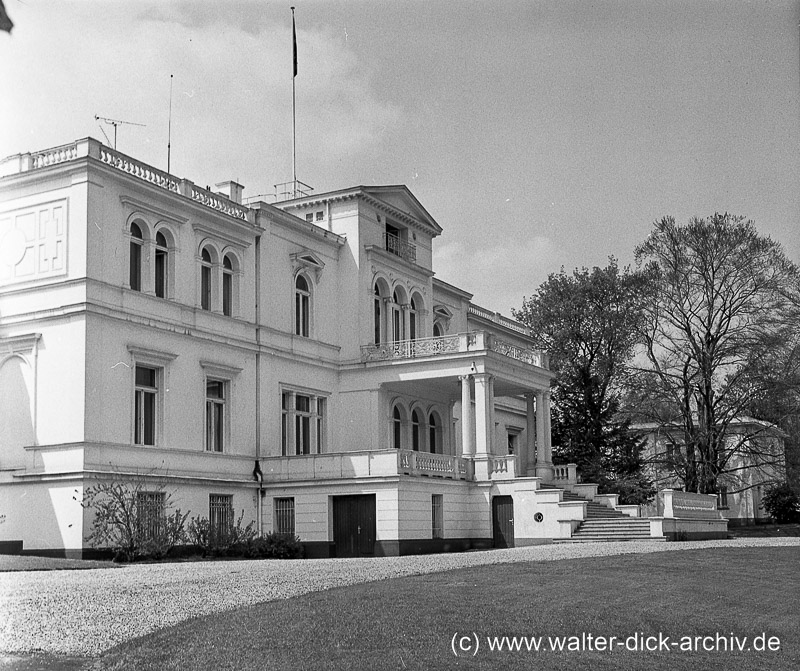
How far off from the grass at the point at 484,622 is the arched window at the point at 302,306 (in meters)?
19.6

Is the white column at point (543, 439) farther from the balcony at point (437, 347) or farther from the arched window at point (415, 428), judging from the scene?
the arched window at point (415, 428)

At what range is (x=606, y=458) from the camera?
5341 centimetres

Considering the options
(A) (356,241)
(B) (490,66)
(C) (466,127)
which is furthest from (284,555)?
(B) (490,66)

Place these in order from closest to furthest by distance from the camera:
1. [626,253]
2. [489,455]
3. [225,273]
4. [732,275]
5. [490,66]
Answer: [490,66] → [225,273] → [489,455] → [732,275] → [626,253]

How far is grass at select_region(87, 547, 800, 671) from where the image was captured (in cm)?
1027

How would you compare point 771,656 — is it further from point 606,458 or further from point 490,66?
point 606,458

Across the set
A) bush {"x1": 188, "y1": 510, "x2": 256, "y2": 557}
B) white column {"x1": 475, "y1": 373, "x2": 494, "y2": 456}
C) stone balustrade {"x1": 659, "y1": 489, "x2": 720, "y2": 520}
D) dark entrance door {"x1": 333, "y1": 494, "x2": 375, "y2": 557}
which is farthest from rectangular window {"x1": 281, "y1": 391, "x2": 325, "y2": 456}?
stone balustrade {"x1": 659, "y1": 489, "x2": 720, "y2": 520}

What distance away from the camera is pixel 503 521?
117ft

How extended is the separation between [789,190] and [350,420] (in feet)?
81.5

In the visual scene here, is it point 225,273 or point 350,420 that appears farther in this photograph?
point 350,420

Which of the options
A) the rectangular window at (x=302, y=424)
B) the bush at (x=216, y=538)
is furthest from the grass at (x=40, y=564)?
the rectangular window at (x=302, y=424)

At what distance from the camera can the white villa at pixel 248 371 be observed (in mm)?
27844

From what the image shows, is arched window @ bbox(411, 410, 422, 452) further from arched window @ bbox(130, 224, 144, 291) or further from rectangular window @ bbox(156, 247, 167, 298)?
arched window @ bbox(130, 224, 144, 291)

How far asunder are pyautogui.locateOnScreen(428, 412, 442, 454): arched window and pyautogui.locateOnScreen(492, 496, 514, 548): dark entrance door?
325 inches
